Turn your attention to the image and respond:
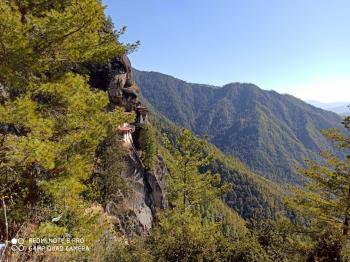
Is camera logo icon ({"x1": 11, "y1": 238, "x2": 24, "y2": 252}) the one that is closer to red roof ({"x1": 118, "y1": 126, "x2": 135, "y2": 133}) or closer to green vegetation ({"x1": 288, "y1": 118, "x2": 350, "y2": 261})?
green vegetation ({"x1": 288, "y1": 118, "x2": 350, "y2": 261})

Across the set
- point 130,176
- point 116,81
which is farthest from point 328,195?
point 116,81

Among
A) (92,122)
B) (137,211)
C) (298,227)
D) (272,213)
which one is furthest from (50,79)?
(272,213)

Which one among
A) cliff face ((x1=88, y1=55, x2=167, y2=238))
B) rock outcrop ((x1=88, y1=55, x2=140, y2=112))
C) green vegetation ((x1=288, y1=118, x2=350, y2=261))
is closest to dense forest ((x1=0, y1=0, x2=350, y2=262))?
green vegetation ((x1=288, y1=118, x2=350, y2=261))

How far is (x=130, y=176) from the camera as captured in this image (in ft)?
151

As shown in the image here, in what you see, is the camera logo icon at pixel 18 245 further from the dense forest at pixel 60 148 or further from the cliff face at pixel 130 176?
the cliff face at pixel 130 176

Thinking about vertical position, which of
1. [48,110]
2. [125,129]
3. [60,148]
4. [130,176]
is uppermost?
[48,110]

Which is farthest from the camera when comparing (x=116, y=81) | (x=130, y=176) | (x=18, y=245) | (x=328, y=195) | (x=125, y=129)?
(x=116, y=81)

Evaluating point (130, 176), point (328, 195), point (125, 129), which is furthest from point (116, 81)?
point (328, 195)

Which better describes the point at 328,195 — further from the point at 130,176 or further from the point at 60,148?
the point at 130,176

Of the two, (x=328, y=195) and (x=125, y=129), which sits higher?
(x=328, y=195)

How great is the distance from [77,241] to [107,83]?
38899 mm

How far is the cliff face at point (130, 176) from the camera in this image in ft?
136

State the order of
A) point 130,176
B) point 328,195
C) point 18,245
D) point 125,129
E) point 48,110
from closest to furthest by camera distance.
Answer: point 18,245
point 48,110
point 328,195
point 130,176
point 125,129

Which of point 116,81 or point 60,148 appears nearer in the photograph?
point 60,148
